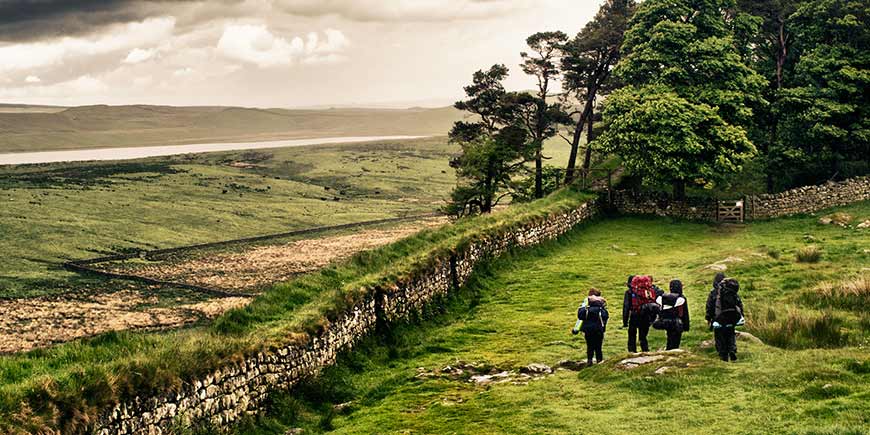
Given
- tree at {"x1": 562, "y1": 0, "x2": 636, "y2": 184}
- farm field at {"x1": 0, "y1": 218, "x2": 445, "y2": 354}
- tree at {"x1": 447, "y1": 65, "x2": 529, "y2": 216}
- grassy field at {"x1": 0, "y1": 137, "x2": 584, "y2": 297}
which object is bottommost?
farm field at {"x1": 0, "y1": 218, "x2": 445, "y2": 354}

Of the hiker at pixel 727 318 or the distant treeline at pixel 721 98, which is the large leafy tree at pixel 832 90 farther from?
the hiker at pixel 727 318

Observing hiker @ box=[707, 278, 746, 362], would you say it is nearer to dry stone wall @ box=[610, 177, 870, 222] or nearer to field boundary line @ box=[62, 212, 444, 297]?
dry stone wall @ box=[610, 177, 870, 222]

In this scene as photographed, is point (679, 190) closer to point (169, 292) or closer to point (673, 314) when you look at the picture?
point (673, 314)

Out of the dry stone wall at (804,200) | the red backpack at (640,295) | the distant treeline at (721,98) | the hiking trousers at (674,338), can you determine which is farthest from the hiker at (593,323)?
the dry stone wall at (804,200)

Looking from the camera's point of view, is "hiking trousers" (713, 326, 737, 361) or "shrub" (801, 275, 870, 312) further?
"shrub" (801, 275, 870, 312)

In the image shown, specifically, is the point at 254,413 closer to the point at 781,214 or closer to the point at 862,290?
the point at 862,290

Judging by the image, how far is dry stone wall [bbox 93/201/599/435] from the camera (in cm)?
1420

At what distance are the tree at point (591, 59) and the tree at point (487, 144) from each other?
4448 millimetres

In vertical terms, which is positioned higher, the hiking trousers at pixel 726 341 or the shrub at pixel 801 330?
the hiking trousers at pixel 726 341

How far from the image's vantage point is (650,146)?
1697 inches

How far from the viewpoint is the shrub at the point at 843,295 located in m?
20.5

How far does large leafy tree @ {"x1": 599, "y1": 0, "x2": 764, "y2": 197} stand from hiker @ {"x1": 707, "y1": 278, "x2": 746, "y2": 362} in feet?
90.0

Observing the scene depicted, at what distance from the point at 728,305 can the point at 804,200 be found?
109 feet

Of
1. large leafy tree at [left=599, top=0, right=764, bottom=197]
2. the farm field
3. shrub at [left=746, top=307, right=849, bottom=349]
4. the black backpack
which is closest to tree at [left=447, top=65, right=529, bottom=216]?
large leafy tree at [left=599, top=0, right=764, bottom=197]
